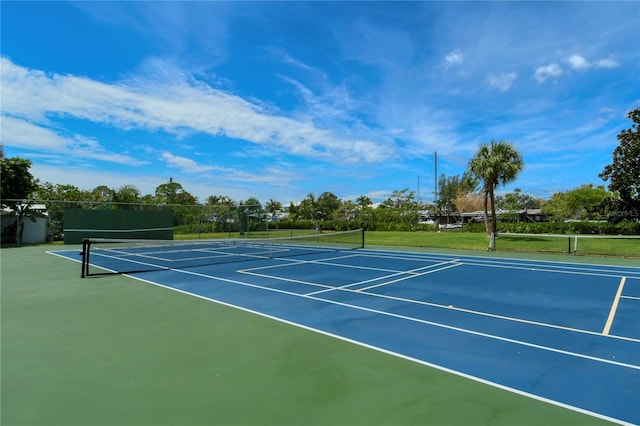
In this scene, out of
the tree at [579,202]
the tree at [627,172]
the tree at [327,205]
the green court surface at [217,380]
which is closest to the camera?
the green court surface at [217,380]

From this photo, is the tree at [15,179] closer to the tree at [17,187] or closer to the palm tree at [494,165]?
the tree at [17,187]

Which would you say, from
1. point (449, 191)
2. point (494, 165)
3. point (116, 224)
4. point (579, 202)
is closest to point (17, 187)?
point (116, 224)

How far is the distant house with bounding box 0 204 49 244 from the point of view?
2167 cm

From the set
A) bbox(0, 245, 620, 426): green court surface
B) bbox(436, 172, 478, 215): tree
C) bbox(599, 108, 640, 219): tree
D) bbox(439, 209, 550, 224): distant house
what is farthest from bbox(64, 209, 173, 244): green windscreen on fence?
bbox(436, 172, 478, 215): tree

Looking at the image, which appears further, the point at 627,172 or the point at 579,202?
the point at 579,202

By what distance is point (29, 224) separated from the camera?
2234 cm

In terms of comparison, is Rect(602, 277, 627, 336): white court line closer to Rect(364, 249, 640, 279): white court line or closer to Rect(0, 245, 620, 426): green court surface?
Rect(364, 249, 640, 279): white court line

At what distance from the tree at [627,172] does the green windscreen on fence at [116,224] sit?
101 feet

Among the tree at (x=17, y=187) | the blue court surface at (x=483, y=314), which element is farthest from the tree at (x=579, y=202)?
the tree at (x=17, y=187)

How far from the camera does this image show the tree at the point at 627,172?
21.4 metres

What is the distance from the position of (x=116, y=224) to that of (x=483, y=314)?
24500 mm

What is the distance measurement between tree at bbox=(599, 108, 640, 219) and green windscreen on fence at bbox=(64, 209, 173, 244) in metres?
30.7

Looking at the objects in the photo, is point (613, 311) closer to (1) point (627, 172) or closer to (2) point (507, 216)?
(1) point (627, 172)

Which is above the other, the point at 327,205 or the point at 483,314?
the point at 327,205
